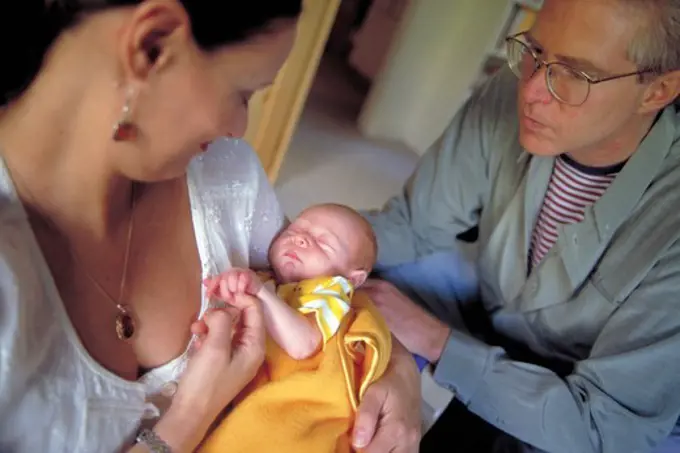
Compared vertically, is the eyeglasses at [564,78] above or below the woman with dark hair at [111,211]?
above

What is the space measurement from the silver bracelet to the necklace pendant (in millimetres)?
108

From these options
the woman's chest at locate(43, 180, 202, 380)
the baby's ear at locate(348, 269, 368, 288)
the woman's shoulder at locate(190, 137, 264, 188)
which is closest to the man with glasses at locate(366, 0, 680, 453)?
the baby's ear at locate(348, 269, 368, 288)

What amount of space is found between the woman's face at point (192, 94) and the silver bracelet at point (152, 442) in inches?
11.2

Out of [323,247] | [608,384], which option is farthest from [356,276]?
[608,384]

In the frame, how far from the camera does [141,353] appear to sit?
78 centimetres

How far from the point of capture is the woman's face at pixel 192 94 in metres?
0.63

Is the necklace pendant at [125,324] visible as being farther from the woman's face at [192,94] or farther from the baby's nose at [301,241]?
the baby's nose at [301,241]

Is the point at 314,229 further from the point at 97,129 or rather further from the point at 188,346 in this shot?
the point at 97,129

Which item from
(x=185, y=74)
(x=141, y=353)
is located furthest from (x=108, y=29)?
(x=141, y=353)

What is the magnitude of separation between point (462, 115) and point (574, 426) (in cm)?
74

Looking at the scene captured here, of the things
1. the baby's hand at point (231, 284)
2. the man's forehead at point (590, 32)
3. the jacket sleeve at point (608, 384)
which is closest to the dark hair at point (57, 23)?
the baby's hand at point (231, 284)

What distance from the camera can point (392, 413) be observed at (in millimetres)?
1023

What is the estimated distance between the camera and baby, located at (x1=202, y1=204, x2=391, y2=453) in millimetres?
873

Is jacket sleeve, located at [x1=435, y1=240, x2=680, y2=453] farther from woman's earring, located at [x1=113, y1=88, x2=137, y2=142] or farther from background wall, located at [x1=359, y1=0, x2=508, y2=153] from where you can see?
background wall, located at [x1=359, y1=0, x2=508, y2=153]
